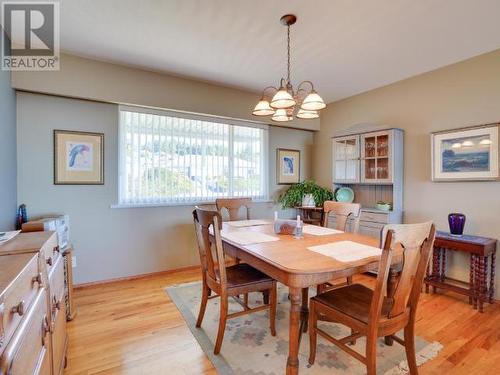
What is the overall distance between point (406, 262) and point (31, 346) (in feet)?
5.64

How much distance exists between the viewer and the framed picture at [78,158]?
282 cm

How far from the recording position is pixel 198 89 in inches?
139

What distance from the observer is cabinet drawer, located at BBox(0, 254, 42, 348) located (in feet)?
2.72

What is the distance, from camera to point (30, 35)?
2.42 m

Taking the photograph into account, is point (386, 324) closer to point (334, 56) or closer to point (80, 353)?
point (80, 353)

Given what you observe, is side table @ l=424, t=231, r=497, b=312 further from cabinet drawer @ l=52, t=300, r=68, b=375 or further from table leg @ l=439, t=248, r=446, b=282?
cabinet drawer @ l=52, t=300, r=68, b=375

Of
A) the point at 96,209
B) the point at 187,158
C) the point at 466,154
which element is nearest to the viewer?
the point at 466,154

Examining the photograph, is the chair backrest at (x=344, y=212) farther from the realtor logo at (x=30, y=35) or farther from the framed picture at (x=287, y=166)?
the realtor logo at (x=30, y=35)

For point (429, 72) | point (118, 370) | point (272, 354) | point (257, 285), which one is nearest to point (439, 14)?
point (429, 72)

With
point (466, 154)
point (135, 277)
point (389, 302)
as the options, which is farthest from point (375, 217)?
point (135, 277)

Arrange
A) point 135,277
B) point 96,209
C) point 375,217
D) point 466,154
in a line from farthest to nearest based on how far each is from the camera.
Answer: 1. point 375,217
2. point 135,277
3. point 96,209
4. point 466,154

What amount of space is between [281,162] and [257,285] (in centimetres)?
274

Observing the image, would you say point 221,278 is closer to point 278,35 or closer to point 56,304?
point 56,304

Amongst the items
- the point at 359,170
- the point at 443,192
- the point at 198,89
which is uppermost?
the point at 198,89
